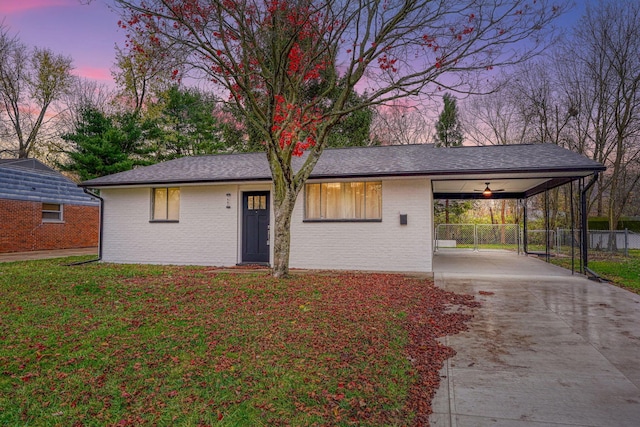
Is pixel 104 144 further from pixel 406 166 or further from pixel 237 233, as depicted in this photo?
pixel 406 166

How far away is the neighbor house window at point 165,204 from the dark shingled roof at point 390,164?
52cm

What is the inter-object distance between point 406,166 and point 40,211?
650 inches

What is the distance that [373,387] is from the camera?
2994 mm

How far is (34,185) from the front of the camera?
17172 millimetres

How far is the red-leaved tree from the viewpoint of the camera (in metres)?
7.02

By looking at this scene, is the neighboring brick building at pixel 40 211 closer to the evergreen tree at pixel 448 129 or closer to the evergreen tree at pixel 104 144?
the evergreen tree at pixel 104 144

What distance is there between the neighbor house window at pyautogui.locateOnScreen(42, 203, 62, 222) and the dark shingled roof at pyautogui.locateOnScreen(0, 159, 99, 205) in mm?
293

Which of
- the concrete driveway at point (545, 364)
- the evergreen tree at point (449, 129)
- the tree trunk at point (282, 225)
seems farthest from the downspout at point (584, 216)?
the evergreen tree at point (449, 129)

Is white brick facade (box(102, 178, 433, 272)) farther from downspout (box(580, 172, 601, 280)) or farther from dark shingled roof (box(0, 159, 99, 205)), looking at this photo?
dark shingled roof (box(0, 159, 99, 205))

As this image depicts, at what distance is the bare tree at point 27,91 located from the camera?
22.0 metres

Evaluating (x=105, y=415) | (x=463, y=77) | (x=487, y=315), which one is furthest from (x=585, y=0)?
(x=105, y=415)

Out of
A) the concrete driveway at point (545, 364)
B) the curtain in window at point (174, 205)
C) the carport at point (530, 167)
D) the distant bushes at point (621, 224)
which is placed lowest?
the concrete driveway at point (545, 364)

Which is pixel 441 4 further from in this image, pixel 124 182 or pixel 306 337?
pixel 124 182

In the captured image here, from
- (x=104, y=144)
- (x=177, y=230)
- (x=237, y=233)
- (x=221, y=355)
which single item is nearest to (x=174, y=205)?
(x=177, y=230)
